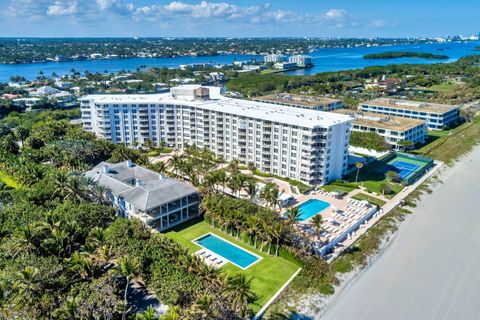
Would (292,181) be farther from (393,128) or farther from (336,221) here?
(393,128)

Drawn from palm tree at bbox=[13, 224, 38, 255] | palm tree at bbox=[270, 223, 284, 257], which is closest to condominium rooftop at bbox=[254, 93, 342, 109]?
palm tree at bbox=[270, 223, 284, 257]

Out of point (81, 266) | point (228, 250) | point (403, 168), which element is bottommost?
point (228, 250)

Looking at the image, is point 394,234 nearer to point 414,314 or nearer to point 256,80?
point 414,314

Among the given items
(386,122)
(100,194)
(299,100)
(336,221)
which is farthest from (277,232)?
(299,100)

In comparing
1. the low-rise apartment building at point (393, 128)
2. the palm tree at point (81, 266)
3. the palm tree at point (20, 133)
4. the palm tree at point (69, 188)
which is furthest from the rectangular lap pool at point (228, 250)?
the palm tree at point (20, 133)

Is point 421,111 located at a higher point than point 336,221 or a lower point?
higher

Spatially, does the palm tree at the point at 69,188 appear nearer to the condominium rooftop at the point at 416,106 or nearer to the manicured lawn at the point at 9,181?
the manicured lawn at the point at 9,181
